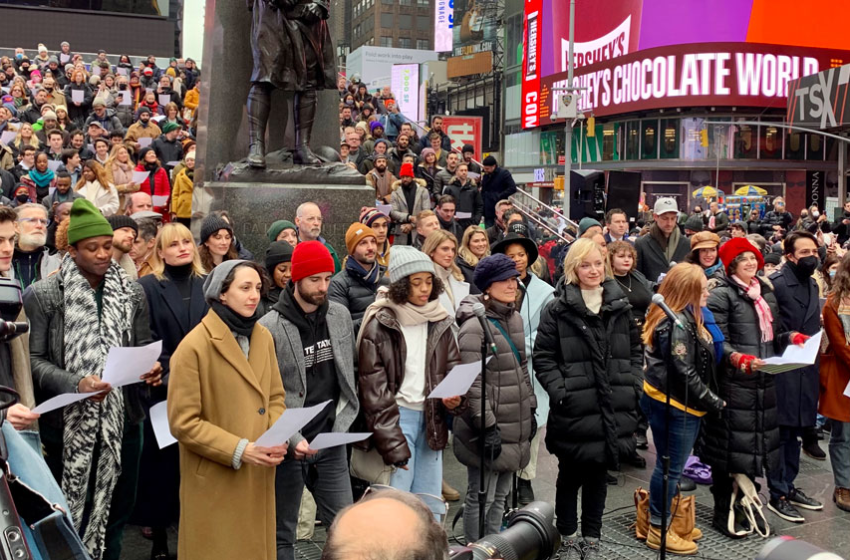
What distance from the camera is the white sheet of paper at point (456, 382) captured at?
16.4 feet

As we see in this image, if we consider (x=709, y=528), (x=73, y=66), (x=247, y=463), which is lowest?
(x=709, y=528)

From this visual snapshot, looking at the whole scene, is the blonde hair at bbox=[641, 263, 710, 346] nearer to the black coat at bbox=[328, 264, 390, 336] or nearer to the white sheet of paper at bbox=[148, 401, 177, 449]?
the black coat at bbox=[328, 264, 390, 336]

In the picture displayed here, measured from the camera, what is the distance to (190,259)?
5.71 metres

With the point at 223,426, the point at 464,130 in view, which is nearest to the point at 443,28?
the point at 464,130

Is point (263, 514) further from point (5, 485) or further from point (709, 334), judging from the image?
point (709, 334)

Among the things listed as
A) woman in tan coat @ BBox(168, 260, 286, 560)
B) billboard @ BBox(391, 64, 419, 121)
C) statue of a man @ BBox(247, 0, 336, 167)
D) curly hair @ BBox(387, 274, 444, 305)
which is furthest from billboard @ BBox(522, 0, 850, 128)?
woman in tan coat @ BBox(168, 260, 286, 560)

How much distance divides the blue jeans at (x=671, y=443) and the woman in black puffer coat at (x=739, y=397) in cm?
32

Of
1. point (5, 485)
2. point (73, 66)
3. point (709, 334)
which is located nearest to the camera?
point (5, 485)

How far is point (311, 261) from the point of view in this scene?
202 inches

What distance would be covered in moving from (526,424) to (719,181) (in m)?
42.9

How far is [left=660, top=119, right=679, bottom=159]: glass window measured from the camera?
4628 centimetres

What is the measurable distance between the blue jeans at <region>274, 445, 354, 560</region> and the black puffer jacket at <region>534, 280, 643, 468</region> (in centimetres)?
139

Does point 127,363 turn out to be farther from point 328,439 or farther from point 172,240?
point 172,240

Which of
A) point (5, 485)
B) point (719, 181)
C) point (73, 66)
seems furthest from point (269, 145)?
point (719, 181)
